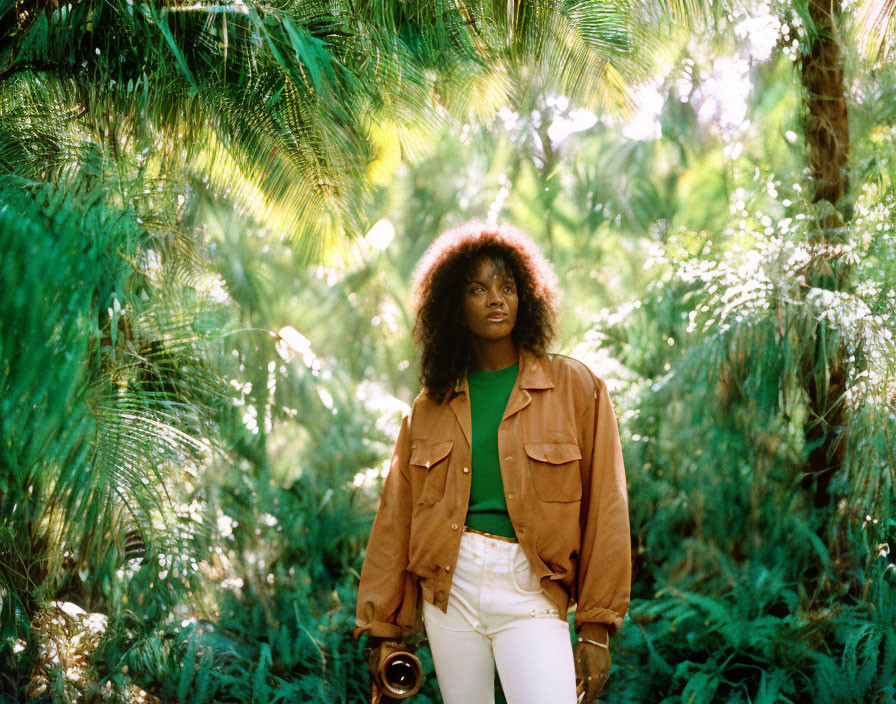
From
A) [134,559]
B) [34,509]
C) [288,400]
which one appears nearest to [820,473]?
[288,400]

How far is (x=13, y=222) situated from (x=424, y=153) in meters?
2.12

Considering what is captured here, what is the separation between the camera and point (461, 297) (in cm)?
232

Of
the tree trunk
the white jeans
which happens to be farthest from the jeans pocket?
the tree trunk

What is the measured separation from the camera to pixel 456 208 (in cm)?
582

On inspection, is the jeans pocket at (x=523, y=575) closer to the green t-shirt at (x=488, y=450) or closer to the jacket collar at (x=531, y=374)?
the green t-shirt at (x=488, y=450)

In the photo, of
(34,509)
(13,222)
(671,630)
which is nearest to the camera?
(13,222)

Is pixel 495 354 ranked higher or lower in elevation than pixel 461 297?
lower

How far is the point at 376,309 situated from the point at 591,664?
4.21 m

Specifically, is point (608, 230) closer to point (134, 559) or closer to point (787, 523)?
point (787, 523)

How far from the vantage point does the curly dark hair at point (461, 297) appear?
2.27 meters

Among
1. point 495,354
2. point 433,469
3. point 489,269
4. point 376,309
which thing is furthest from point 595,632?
point 376,309

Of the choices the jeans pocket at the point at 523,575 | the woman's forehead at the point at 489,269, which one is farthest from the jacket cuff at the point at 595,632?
the woman's forehead at the point at 489,269

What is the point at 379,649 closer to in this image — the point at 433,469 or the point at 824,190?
the point at 433,469

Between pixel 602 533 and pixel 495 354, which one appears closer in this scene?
pixel 602 533
